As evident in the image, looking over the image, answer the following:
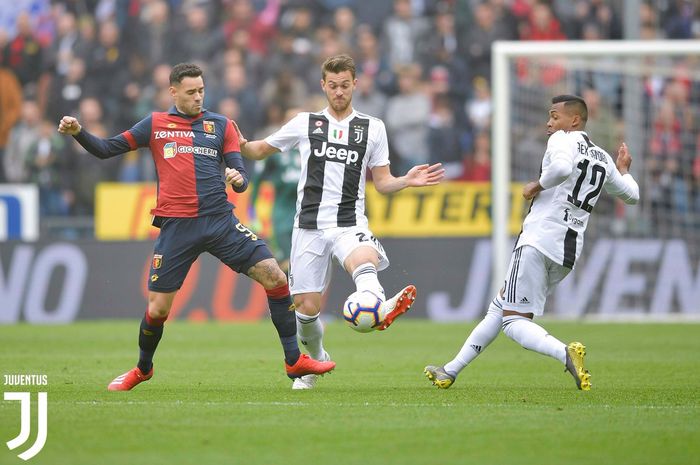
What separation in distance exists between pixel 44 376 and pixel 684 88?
1258 cm

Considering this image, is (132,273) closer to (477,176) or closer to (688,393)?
(477,176)

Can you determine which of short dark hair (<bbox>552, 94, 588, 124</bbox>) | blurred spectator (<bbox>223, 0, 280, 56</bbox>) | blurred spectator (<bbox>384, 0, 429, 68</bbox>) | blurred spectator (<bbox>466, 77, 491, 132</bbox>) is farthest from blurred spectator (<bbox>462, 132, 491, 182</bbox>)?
short dark hair (<bbox>552, 94, 588, 124</bbox>)

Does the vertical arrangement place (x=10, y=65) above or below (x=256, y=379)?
above

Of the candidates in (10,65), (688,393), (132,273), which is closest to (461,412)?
(688,393)

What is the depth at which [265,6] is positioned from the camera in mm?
23672

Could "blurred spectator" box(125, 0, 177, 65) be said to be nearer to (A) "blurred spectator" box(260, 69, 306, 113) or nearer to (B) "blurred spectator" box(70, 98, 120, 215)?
(B) "blurred spectator" box(70, 98, 120, 215)

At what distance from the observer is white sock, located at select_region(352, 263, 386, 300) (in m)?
8.98

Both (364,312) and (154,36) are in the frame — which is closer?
(364,312)

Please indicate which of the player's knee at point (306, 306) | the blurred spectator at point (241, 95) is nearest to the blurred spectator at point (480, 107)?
the blurred spectator at point (241, 95)

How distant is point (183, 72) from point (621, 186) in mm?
3508

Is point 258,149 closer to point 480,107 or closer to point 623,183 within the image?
point 623,183

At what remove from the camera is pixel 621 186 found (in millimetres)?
9594

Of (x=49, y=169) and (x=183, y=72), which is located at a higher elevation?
(x=183, y=72)
